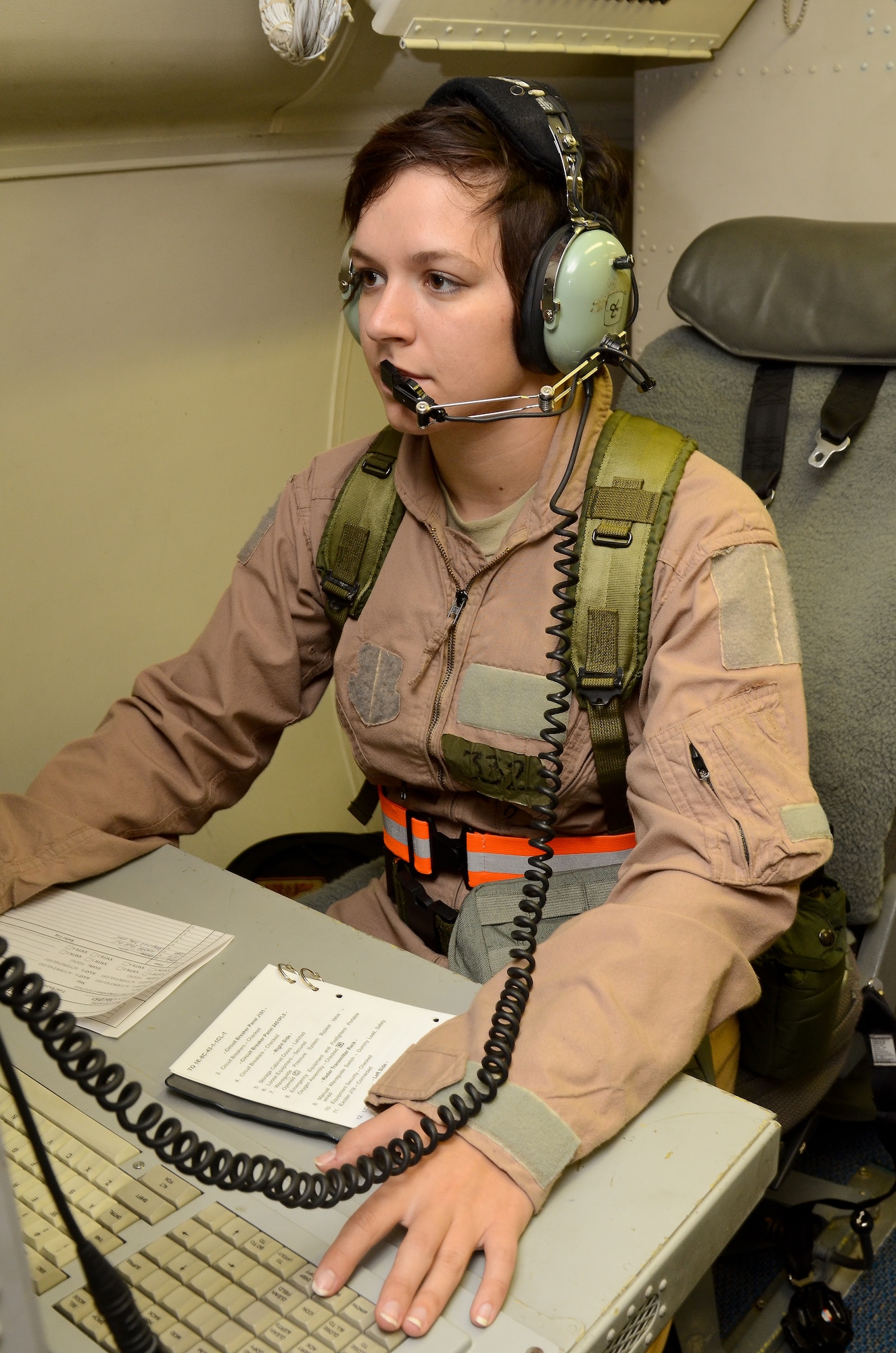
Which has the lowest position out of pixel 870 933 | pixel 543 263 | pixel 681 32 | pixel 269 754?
pixel 870 933

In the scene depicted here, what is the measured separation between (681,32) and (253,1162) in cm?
178

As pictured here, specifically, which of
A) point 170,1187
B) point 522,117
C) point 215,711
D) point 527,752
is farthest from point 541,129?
point 170,1187

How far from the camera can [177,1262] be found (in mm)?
721

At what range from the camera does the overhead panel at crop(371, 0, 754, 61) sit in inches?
60.7

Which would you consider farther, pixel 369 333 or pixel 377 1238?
pixel 369 333

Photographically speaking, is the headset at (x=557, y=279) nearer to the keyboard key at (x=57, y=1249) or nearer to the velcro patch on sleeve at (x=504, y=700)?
the velcro patch on sleeve at (x=504, y=700)

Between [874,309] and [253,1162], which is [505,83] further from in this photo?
[253,1162]

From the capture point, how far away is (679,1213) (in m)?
0.75

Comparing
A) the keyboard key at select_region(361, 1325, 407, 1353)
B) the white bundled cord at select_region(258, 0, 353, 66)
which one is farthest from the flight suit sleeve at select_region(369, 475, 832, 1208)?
the white bundled cord at select_region(258, 0, 353, 66)

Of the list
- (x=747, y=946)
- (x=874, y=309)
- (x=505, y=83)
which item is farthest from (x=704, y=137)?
(x=747, y=946)

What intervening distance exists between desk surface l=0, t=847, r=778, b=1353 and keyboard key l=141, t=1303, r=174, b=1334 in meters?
0.09

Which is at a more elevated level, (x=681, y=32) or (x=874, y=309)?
(x=681, y=32)

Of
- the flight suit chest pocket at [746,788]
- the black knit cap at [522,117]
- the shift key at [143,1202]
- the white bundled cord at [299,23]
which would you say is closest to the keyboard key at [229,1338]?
the shift key at [143,1202]

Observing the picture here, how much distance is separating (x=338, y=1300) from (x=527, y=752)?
0.55 metres
